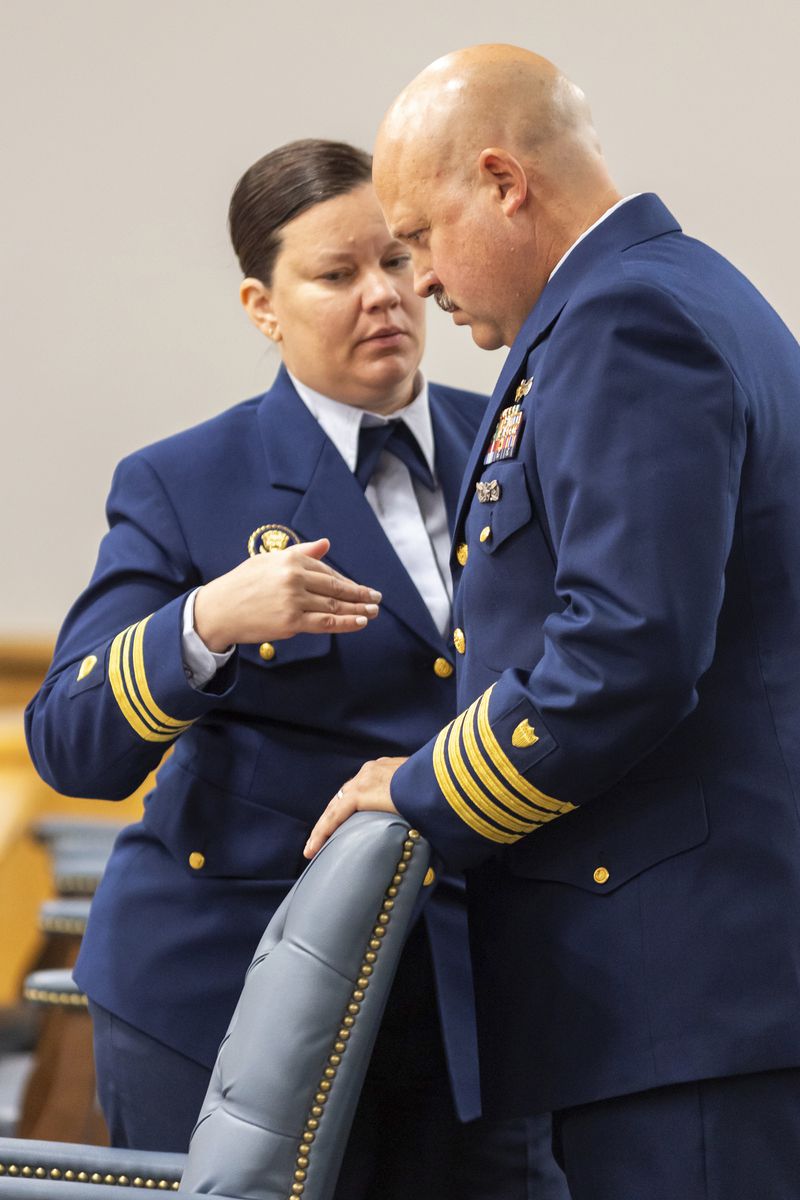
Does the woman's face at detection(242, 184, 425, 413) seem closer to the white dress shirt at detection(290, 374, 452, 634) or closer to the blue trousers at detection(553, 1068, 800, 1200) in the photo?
the white dress shirt at detection(290, 374, 452, 634)

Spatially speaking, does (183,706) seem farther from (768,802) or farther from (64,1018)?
(64,1018)

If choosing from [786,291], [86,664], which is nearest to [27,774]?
[786,291]

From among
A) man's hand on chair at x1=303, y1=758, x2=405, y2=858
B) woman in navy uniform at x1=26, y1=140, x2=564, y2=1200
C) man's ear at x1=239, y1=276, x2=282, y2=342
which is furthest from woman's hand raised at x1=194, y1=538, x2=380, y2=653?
man's ear at x1=239, y1=276, x2=282, y2=342

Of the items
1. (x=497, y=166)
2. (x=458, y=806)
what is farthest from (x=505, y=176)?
(x=458, y=806)

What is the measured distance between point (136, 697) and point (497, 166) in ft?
1.81

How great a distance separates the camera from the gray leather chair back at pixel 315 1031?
1.13 m

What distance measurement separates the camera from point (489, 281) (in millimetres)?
1209

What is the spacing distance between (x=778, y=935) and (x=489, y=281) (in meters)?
0.54

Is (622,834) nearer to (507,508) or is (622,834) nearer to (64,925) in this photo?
(507,508)

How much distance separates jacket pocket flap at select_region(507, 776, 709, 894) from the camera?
109cm

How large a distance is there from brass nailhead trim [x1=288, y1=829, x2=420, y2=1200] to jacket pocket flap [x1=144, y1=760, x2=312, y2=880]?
0.26 m

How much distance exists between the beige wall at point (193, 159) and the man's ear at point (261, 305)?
212 cm

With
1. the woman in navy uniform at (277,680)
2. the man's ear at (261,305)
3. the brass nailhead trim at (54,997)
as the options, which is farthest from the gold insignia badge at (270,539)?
the brass nailhead trim at (54,997)

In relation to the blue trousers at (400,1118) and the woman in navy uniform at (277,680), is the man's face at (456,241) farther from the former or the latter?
the blue trousers at (400,1118)
